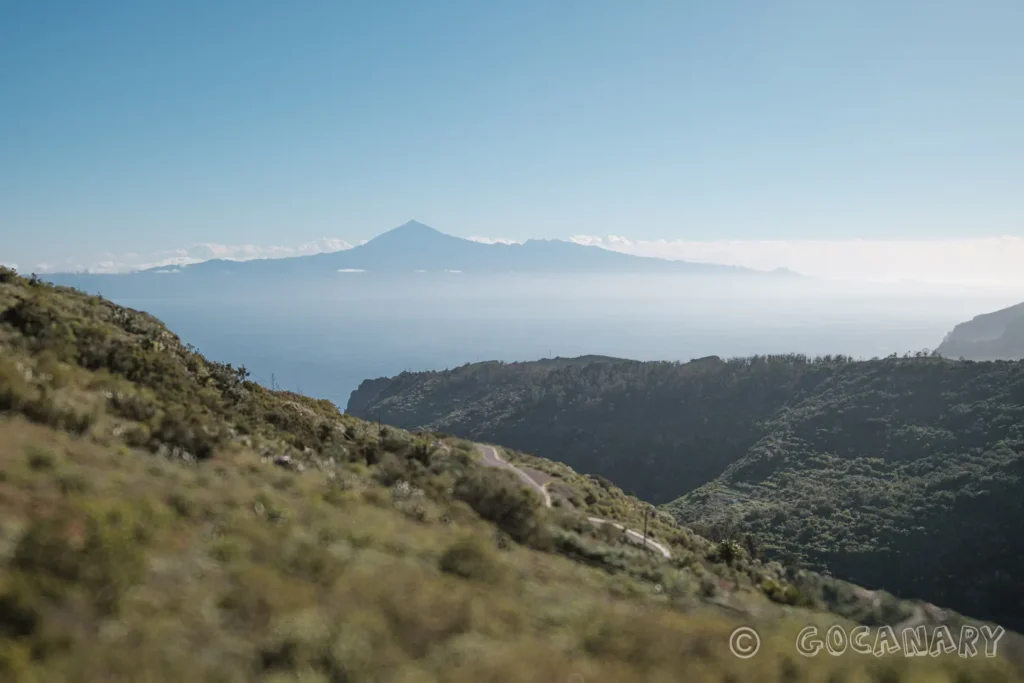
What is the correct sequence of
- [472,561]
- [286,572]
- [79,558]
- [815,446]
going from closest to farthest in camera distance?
[79,558] < [286,572] < [472,561] < [815,446]

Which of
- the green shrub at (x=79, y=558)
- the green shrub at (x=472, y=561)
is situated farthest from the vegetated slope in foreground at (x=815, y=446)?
the green shrub at (x=79, y=558)

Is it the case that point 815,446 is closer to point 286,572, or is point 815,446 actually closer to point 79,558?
point 286,572

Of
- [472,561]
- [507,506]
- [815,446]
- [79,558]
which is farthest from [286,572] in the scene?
[815,446]

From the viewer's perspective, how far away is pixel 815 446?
79.8 metres

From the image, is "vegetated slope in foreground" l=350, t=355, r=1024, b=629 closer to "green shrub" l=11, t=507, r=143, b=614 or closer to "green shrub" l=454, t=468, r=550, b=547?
"green shrub" l=454, t=468, r=550, b=547

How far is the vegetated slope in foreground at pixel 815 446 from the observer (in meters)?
48.0

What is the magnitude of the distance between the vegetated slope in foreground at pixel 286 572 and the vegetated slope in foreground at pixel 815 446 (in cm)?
2656

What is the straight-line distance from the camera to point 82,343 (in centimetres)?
1262

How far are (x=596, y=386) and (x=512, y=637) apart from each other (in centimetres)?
11256

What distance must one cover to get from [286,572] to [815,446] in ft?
288

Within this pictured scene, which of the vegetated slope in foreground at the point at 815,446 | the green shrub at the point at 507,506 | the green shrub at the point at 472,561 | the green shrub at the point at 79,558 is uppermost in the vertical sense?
the green shrub at the point at 79,558

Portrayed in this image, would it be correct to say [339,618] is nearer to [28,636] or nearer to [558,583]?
[28,636]

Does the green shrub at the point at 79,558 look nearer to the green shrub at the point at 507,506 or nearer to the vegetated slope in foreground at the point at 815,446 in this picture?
the green shrub at the point at 507,506

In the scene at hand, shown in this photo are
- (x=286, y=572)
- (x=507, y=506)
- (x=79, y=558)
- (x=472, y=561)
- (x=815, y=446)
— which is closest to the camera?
(x=79, y=558)
